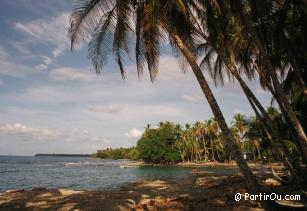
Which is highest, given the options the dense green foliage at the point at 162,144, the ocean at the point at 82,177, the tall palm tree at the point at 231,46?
the dense green foliage at the point at 162,144

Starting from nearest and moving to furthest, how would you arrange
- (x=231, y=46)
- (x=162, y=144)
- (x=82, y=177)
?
(x=231, y=46) < (x=82, y=177) < (x=162, y=144)

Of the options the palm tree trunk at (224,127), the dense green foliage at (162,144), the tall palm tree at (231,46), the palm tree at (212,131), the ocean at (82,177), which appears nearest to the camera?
the palm tree trunk at (224,127)

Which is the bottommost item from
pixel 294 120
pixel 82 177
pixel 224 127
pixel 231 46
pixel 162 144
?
pixel 82 177

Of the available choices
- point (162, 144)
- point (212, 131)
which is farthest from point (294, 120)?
point (162, 144)

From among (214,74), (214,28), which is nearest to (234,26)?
(214,74)

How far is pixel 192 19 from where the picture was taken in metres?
13.9

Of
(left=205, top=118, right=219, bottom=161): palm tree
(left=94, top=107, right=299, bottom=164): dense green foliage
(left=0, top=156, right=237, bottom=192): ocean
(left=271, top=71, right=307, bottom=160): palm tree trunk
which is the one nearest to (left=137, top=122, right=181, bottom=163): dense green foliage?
(left=94, top=107, right=299, bottom=164): dense green foliage

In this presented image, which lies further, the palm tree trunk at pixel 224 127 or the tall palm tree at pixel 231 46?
the tall palm tree at pixel 231 46

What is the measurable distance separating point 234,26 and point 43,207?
13957 mm

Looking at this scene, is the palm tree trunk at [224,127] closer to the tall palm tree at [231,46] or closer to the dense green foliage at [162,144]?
the tall palm tree at [231,46]

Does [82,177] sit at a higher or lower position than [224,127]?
lower

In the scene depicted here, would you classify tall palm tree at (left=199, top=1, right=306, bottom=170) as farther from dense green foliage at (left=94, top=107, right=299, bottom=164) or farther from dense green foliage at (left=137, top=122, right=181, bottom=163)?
dense green foliage at (left=137, top=122, right=181, bottom=163)

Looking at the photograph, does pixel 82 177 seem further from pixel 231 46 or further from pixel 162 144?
pixel 162 144

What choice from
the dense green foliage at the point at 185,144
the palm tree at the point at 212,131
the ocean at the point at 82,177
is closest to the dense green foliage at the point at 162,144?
the dense green foliage at the point at 185,144
